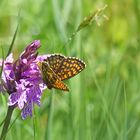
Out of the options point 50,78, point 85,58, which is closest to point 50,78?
point 50,78

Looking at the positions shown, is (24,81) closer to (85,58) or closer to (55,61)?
(55,61)

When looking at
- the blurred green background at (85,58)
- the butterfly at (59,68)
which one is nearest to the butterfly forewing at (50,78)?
the butterfly at (59,68)

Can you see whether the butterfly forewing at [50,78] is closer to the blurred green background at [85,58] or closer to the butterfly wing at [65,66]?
the butterfly wing at [65,66]

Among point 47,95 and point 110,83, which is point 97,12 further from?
point 47,95

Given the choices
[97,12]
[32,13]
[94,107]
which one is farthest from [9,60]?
[32,13]

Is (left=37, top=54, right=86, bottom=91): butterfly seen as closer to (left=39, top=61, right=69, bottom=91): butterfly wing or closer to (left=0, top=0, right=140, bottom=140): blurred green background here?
(left=39, top=61, right=69, bottom=91): butterfly wing
